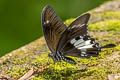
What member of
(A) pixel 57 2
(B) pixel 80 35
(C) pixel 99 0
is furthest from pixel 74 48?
(C) pixel 99 0

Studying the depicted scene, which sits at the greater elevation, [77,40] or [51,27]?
[51,27]

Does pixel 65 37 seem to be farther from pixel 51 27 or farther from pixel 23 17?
pixel 23 17

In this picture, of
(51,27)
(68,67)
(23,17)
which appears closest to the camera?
(51,27)

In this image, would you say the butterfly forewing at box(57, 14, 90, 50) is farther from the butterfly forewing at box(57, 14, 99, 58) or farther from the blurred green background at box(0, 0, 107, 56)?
the blurred green background at box(0, 0, 107, 56)

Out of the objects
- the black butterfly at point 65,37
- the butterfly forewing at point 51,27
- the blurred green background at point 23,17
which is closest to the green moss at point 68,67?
the black butterfly at point 65,37

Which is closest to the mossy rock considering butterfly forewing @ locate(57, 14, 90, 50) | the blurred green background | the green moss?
the green moss

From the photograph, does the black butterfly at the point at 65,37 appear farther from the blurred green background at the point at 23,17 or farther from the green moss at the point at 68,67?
the blurred green background at the point at 23,17

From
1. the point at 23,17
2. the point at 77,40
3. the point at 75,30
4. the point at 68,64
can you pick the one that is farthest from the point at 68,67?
the point at 23,17
